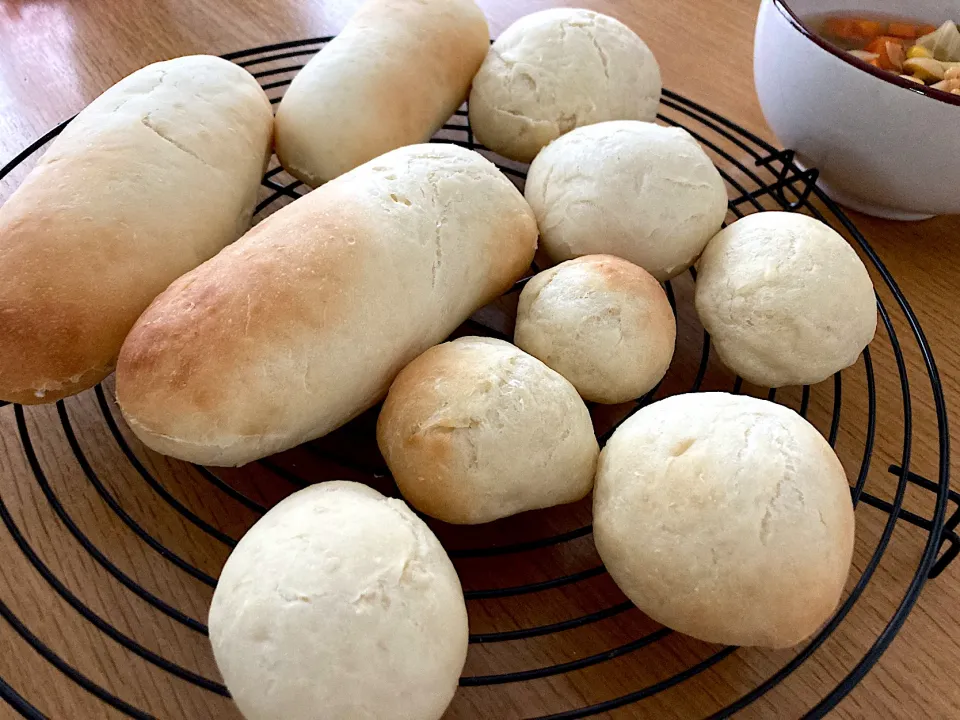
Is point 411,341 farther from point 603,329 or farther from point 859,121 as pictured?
point 859,121

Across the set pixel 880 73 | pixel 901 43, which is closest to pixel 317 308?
pixel 880 73

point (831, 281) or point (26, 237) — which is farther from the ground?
point (26, 237)

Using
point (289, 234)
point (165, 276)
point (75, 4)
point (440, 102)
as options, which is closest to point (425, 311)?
point (289, 234)

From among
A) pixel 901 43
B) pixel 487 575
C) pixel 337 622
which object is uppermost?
pixel 901 43

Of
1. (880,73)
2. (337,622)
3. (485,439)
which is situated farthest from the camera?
(880,73)

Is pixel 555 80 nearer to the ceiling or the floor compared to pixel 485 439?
A: nearer to the ceiling

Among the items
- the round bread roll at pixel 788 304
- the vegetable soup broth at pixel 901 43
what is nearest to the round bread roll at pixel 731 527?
the round bread roll at pixel 788 304

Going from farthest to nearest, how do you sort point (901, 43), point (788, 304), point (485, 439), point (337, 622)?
1. point (901, 43)
2. point (788, 304)
3. point (485, 439)
4. point (337, 622)

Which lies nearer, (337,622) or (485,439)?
(337,622)

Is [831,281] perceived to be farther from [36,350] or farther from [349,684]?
[36,350]
